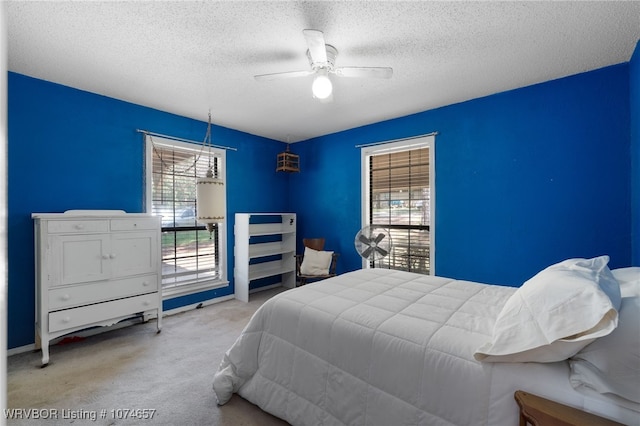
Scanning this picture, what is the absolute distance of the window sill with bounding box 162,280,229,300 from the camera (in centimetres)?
338

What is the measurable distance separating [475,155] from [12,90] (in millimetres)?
4319

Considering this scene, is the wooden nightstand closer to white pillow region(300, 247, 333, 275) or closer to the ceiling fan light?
the ceiling fan light

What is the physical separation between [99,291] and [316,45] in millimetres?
2711

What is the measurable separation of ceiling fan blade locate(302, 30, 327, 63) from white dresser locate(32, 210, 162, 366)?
7.25 feet

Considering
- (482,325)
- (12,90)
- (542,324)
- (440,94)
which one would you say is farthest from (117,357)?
(440,94)

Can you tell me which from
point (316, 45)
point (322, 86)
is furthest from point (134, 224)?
point (316, 45)

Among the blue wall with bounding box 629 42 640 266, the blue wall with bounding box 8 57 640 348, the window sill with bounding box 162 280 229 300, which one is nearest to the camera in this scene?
the blue wall with bounding box 629 42 640 266

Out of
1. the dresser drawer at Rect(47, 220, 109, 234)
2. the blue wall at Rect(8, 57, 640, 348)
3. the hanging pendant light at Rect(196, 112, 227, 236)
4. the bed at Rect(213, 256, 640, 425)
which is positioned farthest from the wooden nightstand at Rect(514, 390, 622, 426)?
the dresser drawer at Rect(47, 220, 109, 234)

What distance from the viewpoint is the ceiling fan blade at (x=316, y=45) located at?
1610 millimetres

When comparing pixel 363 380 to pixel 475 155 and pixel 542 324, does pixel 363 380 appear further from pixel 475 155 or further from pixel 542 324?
pixel 475 155

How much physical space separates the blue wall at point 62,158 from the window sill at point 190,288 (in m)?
0.09

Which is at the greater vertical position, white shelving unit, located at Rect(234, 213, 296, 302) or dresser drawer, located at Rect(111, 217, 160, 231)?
dresser drawer, located at Rect(111, 217, 160, 231)

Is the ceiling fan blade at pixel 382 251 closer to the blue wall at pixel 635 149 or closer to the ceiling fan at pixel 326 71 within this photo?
the ceiling fan at pixel 326 71

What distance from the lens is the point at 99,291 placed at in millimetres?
2527
